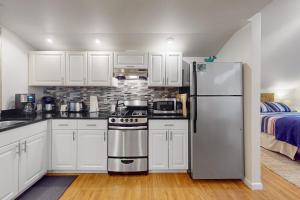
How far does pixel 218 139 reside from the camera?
9.41 ft

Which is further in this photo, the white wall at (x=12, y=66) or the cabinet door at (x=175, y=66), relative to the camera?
the cabinet door at (x=175, y=66)

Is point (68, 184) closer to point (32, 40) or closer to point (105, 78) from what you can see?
point (105, 78)

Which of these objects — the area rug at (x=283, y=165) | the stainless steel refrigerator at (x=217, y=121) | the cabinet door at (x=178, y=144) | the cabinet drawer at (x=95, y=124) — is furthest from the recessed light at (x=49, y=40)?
the area rug at (x=283, y=165)

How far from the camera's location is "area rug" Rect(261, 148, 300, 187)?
121 inches

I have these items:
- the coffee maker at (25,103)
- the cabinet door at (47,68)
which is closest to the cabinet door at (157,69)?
the cabinet door at (47,68)

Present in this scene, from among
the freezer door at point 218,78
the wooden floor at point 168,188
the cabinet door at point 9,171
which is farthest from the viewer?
the freezer door at point 218,78

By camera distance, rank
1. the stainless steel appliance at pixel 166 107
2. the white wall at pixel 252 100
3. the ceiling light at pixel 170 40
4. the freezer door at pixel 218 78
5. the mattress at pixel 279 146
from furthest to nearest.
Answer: the mattress at pixel 279 146, the stainless steel appliance at pixel 166 107, the ceiling light at pixel 170 40, the freezer door at pixel 218 78, the white wall at pixel 252 100

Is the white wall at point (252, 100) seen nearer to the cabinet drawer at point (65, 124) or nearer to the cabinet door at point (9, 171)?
the cabinet drawer at point (65, 124)

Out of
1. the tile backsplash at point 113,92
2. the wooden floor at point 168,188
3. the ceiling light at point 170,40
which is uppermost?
the ceiling light at point 170,40

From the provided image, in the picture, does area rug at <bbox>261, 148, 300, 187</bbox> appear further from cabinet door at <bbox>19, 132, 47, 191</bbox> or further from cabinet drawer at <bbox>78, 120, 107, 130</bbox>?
cabinet door at <bbox>19, 132, 47, 191</bbox>

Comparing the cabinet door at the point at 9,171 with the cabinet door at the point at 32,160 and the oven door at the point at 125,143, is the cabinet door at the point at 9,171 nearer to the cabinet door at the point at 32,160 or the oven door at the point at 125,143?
the cabinet door at the point at 32,160

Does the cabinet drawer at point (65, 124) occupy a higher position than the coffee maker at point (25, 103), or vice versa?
the coffee maker at point (25, 103)

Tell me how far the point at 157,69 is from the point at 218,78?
44.5 inches

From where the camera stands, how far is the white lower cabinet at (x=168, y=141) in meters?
3.12
